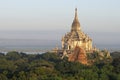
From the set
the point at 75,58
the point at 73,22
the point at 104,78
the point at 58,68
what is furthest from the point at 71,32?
the point at 104,78

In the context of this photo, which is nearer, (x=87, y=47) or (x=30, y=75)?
(x=30, y=75)

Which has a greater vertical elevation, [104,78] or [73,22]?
[73,22]

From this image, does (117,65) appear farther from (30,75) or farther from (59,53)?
(59,53)

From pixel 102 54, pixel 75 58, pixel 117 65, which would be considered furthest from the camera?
pixel 102 54

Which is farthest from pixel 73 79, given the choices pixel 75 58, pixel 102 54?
pixel 102 54

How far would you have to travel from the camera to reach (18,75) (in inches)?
2203

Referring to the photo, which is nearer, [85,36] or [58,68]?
[58,68]

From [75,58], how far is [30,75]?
111 ft

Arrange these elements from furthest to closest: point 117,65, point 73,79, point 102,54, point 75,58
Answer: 1. point 102,54
2. point 75,58
3. point 117,65
4. point 73,79

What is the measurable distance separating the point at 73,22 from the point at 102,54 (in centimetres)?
790

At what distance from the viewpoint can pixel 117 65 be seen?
6556 cm

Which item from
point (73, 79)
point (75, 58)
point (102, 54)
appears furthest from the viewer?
point (102, 54)

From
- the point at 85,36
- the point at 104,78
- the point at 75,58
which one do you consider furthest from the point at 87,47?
the point at 104,78

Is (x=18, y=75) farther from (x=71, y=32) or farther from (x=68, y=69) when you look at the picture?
(x=71, y=32)
